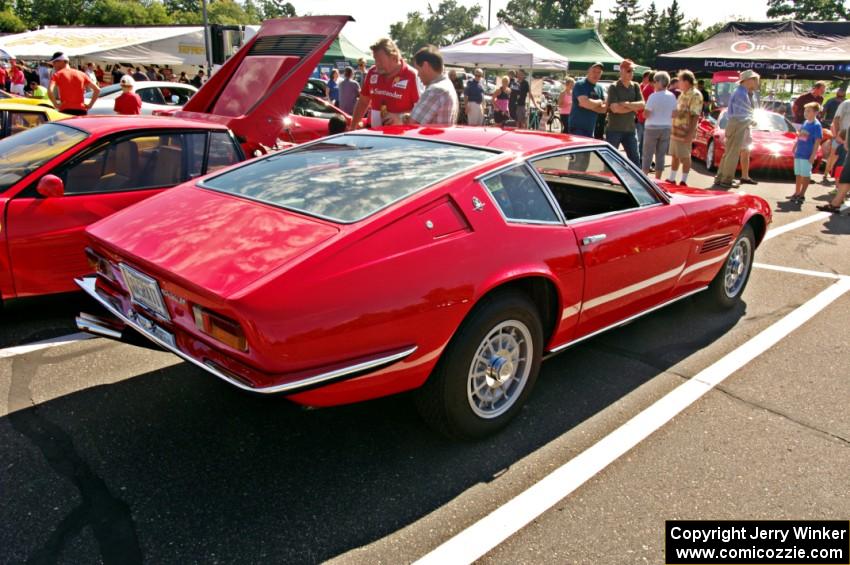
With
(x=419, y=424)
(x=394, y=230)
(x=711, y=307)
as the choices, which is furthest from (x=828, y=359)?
(x=394, y=230)

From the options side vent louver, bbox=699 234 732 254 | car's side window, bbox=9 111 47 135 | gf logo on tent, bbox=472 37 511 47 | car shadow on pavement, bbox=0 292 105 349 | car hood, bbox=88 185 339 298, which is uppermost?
gf logo on tent, bbox=472 37 511 47

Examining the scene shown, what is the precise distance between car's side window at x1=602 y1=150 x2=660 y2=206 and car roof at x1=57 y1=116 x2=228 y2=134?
2941 millimetres

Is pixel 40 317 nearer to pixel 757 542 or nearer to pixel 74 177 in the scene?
pixel 74 177

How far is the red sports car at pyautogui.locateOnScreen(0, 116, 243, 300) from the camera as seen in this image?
357 cm

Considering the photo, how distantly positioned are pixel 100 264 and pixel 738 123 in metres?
9.52

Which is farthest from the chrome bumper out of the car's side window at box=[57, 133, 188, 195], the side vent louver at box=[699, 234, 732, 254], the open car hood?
the open car hood

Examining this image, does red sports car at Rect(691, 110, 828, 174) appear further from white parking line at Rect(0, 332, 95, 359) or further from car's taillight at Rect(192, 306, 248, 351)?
car's taillight at Rect(192, 306, 248, 351)

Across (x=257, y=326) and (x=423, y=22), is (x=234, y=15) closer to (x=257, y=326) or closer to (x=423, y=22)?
(x=423, y=22)

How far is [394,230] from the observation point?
2.35 m

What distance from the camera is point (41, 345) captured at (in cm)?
361

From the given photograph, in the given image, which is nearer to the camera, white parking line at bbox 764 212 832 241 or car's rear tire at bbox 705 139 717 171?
white parking line at bbox 764 212 832 241

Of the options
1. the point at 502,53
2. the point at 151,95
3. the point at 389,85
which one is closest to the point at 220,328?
the point at 389,85

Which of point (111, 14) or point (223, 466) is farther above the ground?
point (111, 14)

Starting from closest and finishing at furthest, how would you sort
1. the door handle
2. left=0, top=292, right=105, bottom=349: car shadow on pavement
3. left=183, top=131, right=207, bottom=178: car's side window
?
the door handle
left=0, top=292, right=105, bottom=349: car shadow on pavement
left=183, top=131, right=207, bottom=178: car's side window
